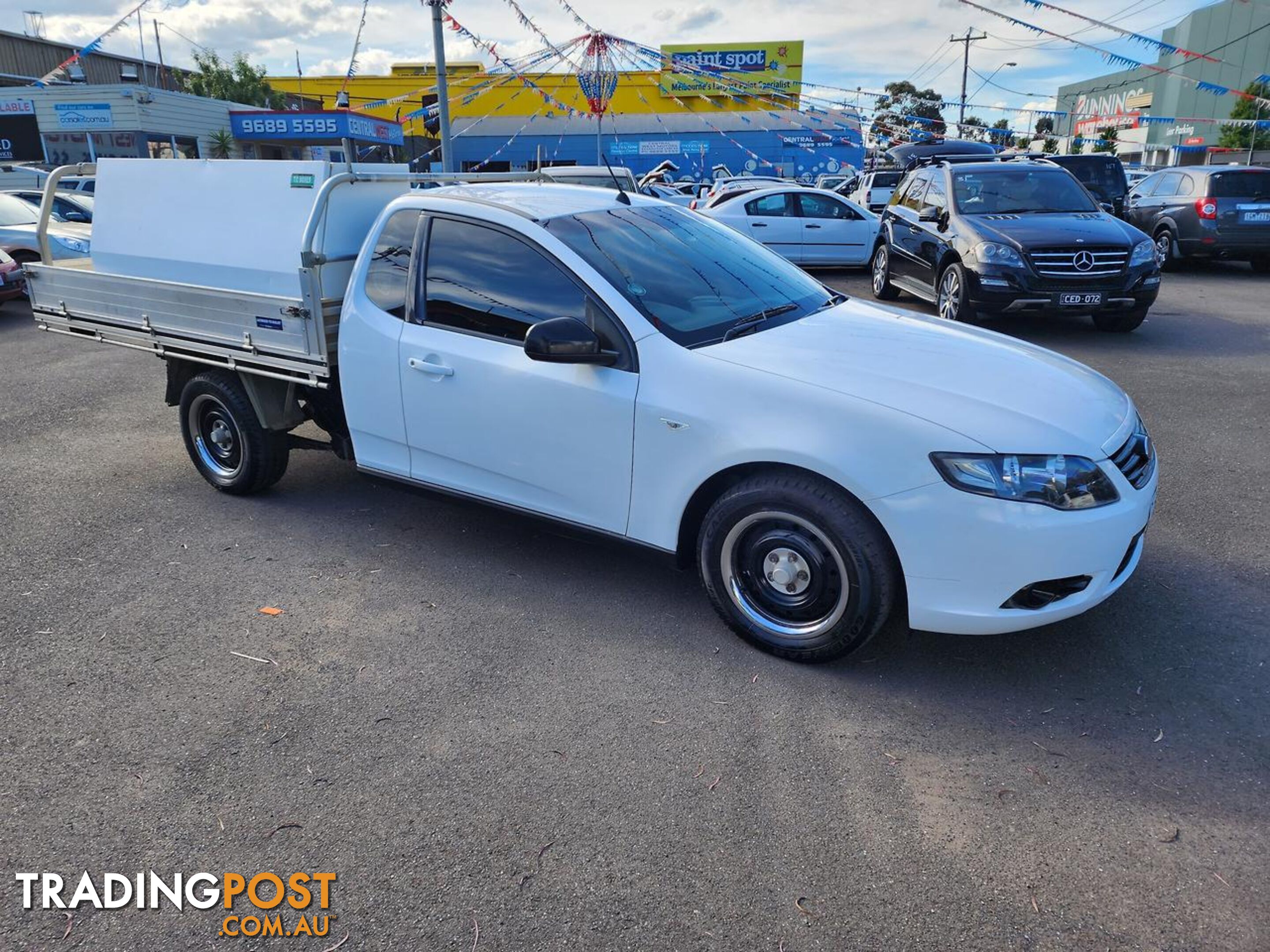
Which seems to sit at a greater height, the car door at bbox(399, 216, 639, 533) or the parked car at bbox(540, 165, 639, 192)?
the parked car at bbox(540, 165, 639, 192)

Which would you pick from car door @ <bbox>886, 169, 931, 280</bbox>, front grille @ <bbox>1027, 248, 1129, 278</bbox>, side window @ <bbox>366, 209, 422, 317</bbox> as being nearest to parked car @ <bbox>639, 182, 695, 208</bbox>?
car door @ <bbox>886, 169, 931, 280</bbox>

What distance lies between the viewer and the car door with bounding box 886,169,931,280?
1076 cm

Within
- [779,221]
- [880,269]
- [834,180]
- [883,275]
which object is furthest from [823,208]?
[834,180]

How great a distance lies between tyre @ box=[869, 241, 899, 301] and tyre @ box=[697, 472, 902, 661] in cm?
922

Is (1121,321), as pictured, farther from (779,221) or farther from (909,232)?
(779,221)

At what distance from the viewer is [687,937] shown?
233 cm

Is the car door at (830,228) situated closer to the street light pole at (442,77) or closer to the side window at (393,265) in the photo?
the street light pole at (442,77)

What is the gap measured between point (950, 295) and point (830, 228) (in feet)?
18.5

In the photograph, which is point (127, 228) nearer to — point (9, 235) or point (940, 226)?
point (940, 226)

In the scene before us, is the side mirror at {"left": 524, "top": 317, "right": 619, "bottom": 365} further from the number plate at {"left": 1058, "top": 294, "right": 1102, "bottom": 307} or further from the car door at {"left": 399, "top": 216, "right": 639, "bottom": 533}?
the number plate at {"left": 1058, "top": 294, "right": 1102, "bottom": 307}

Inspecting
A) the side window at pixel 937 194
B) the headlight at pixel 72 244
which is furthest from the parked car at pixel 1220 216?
the headlight at pixel 72 244

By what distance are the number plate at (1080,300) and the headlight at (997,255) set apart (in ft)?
1.74

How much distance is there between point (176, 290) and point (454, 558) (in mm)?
2277

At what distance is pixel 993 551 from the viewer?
121 inches
